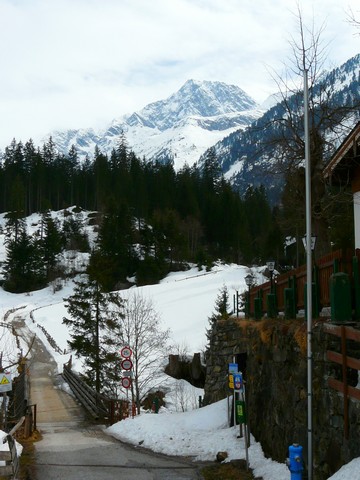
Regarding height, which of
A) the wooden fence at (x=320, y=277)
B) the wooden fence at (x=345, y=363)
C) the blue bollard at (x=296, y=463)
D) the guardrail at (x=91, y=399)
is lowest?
the guardrail at (x=91, y=399)

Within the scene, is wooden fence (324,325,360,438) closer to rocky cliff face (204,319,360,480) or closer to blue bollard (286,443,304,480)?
rocky cliff face (204,319,360,480)

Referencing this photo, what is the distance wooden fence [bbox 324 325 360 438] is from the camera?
8477mm

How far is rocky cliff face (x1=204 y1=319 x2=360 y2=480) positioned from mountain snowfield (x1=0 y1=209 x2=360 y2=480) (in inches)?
24.7

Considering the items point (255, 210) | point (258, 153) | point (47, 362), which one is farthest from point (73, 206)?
point (258, 153)

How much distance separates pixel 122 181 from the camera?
359ft

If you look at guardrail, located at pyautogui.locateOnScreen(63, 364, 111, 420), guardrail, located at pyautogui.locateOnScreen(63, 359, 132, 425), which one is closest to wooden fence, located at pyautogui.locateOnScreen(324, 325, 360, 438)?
guardrail, located at pyautogui.locateOnScreen(63, 359, 132, 425)

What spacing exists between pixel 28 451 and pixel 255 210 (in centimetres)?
9787

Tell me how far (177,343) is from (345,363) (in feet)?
128

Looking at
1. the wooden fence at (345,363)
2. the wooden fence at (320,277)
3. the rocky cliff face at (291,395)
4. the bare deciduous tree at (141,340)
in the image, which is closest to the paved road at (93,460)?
the rocky cliff face at (291,395)

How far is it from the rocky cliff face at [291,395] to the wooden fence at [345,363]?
0.10 meters

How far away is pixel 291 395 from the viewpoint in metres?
11.6

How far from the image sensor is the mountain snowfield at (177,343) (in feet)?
48.2

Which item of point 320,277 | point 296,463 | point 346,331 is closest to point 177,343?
point 320,277

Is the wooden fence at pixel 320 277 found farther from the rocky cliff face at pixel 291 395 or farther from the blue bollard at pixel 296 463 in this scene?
the blue bollard at pixel 296 463
